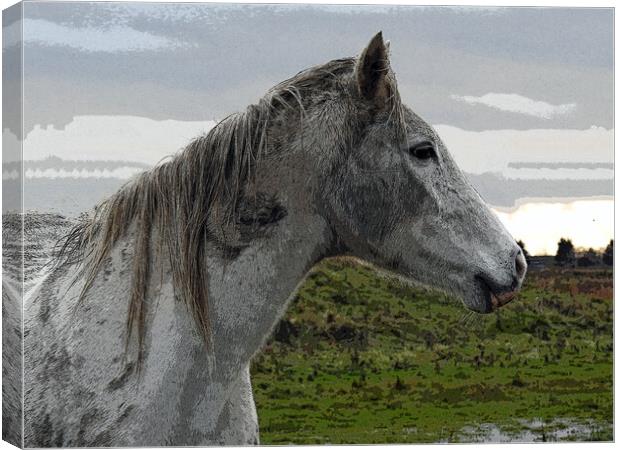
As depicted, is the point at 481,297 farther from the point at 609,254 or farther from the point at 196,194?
the point at 609,254

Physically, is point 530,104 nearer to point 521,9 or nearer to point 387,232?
point 521,9

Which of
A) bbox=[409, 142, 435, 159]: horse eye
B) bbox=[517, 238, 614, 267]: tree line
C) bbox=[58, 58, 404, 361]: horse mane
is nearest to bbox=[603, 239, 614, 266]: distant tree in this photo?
bbox=[517, 238, 614, 267]: tree line

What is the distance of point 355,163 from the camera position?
3.69 metres

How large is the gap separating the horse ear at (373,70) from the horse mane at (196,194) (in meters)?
0.05

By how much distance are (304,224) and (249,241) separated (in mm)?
228

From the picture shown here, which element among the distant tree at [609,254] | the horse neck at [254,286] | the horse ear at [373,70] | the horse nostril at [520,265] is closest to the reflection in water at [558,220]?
the distant tree at [609,254]

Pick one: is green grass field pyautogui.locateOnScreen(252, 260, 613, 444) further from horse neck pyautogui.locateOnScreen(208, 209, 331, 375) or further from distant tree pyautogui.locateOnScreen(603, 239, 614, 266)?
horse neck pyautogui.locateOnScreen(208, 209, 331, 375)

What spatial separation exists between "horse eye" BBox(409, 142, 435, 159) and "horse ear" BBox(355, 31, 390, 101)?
242mm

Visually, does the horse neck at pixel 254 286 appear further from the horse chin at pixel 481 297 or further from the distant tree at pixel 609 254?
the distant tree at pixel 609 254

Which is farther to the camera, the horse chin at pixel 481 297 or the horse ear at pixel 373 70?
the horse chin at pixel 481 297

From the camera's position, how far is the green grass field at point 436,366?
17.5 feet

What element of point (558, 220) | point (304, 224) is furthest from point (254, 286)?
point (558, 220)

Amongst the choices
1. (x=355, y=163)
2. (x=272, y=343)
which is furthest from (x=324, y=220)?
(x=272, y=343)

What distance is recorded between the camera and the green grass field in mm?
5332
